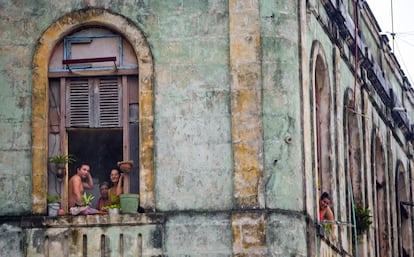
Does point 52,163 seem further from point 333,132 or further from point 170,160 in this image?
point 333,132

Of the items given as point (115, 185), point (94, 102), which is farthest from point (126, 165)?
point (94, 102)

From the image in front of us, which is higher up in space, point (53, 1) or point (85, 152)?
point (53, 1)

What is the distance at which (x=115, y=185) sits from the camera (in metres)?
36.2

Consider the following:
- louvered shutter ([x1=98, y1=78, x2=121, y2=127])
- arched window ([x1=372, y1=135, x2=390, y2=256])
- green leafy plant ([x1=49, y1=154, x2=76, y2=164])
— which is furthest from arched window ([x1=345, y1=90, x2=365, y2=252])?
green leafy plant ([x1=49, y1=154, x2=76, y2=164])

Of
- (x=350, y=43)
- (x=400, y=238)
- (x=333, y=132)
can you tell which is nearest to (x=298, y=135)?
(x=333, y=132)

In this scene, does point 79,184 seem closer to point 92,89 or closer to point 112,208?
point 112,208

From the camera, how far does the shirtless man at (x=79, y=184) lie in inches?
1416

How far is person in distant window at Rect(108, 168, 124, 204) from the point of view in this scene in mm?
35969

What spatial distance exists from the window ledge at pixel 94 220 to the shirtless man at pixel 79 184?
2.18 feet

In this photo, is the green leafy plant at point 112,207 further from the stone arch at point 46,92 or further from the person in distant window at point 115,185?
the stone arch at point 46,92

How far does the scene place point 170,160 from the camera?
35.6 m

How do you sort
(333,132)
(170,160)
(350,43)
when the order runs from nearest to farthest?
1. (170,160)
2. (333,132)
3. (350,43)

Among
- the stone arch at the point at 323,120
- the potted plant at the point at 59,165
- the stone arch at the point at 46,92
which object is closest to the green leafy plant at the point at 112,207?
the stone arch at the point at 46,92

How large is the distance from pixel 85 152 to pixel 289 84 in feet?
15.3
